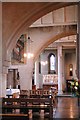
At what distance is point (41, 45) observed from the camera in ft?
51.7

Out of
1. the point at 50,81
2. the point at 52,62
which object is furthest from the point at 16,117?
the point at 52,62

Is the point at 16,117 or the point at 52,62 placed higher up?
the point at 52,62

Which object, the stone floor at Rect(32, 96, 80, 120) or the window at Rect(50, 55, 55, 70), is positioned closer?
the stone floor at Rect(32, 96, 80, 120)

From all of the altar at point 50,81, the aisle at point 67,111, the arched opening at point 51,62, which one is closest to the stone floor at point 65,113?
the aisle at point 67,111

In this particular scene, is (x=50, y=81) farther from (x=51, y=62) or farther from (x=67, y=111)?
(x=67, y=111)

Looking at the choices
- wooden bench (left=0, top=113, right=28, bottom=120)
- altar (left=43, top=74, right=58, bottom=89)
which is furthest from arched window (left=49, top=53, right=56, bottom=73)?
wooden bench (left=0, top=113, right=28, bottom=120)

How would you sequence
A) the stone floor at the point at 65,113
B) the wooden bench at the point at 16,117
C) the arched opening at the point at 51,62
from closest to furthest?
the wooden bench at the point at 16,117, the stone floor at the point at 65,113, the arched opening at the point at 51,62

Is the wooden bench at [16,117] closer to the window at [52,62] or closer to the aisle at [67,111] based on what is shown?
the aisle at [67,111]

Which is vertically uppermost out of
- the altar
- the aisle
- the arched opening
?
the arched opening

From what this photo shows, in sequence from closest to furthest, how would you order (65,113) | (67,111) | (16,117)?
(16,117)
(65,113)
(67,111)

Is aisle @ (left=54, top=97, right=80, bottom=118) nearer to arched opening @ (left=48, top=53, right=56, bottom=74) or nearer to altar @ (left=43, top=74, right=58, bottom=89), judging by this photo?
altar @ (left=43, top=74, right=58, bottom=89)

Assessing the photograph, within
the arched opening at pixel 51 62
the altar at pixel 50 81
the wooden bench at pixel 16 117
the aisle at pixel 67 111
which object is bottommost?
the aisle at pixel 67 111

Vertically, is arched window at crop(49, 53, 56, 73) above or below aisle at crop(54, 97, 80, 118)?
above

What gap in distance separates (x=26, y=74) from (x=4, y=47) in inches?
314
